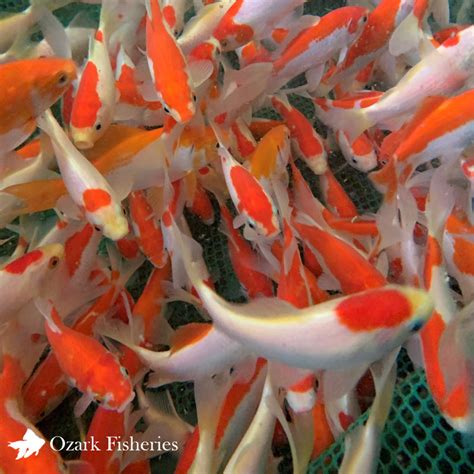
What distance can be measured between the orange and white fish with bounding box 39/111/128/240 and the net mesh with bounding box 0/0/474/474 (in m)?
0.66

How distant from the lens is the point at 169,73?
1769 mm

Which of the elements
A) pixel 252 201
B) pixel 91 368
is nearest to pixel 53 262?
pixel 91 368

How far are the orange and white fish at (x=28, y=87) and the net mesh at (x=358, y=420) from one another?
0.96 meters

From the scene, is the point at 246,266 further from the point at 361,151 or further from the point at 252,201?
the point at 361,151

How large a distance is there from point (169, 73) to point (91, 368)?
100 cm

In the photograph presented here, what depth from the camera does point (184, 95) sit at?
174cm

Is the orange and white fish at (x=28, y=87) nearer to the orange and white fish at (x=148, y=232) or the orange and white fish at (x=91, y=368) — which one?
the orange and white fish at (x=148, y=232)

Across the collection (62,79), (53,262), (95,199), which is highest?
(62,79)

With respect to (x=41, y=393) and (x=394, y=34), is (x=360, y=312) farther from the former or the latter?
(x=394, y=34)

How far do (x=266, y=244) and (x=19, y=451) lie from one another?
3.49 feet

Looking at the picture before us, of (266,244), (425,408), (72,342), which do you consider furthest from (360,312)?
(72,342)

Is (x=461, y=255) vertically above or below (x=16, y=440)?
below

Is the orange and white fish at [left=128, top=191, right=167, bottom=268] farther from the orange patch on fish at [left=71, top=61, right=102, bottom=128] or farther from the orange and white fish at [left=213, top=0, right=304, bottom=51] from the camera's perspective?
the orange and white fish at [left=213, top=0, right=304, bottom=51]

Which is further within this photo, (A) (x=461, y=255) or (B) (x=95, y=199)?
(A) (x=461, y=255)
